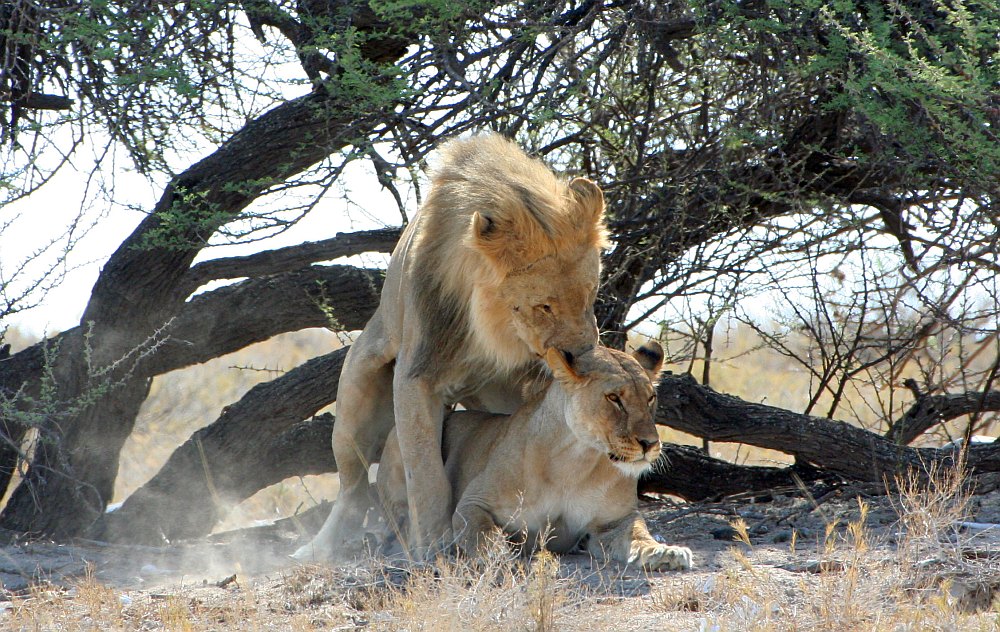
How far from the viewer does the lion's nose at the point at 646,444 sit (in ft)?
15.5

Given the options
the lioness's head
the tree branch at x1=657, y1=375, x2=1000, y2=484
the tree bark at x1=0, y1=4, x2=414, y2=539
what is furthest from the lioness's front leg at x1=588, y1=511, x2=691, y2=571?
the tree bark at x1=0, y1=4, x2=414, y2=539

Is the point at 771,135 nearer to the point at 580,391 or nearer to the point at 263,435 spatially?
the point at 580,391

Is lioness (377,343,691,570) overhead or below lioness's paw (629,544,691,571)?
overhead

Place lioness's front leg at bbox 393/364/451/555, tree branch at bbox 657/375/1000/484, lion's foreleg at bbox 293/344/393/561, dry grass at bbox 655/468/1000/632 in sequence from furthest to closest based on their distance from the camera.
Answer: tree branch at bbox 657/375/1000/484 < lion's foreleg at bbox 293/344/393/561 < lioness's front leg at bbox 393/364/451/555 < dry grass at bbox 655/468/1000/632

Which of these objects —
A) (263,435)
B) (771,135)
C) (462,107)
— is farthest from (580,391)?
(263,435)

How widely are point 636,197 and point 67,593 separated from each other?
3792 mm

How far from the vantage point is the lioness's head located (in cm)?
474

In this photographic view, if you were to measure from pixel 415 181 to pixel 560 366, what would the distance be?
193 centimetres

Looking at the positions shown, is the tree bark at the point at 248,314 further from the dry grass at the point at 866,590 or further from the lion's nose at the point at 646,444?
the dry grass at the point at 866,590

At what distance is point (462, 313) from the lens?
5.26 m

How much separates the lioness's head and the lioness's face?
0.07 m

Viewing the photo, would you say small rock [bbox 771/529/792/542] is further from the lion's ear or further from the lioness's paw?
the lion's ear

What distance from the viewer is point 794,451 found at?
6.89m

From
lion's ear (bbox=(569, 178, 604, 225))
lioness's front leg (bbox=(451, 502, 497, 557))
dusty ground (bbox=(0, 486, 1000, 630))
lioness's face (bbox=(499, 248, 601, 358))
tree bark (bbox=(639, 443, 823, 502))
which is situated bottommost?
dusty ground (bbox=(0, 486, 1000, 630))
